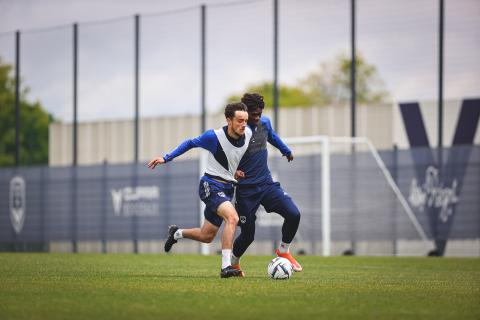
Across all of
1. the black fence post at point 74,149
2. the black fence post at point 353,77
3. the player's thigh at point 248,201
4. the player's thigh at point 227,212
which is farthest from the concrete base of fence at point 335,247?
the player's thigh at point 227,212

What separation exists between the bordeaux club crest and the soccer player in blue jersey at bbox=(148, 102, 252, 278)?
A: 655 inches

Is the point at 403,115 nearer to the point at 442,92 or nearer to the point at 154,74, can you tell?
the point at 442,92

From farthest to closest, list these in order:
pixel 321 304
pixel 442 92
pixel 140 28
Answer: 1. pixel 140 28
2. pixel 442 92
3. pixel 321 304

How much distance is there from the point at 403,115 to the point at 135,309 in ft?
59.3

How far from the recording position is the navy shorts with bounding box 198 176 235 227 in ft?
35.0

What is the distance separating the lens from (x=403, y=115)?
2422 cm

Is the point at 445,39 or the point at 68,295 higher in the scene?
the point at 445,39

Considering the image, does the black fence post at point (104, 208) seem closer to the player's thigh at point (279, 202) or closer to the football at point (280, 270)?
the player's thigh at point (279, 202)

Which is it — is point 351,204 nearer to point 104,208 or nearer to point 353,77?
point 353,77

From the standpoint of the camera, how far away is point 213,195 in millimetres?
10695

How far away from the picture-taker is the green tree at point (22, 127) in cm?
6072

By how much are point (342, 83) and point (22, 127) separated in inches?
824

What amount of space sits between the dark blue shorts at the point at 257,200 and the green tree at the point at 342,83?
43.6 meters

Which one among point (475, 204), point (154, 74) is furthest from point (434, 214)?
point (154, 74)
